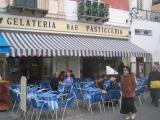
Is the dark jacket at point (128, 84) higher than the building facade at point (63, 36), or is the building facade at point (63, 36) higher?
the building facade at point (63, 36)

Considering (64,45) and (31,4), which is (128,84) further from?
(31,4)

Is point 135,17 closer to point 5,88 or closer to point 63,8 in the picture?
point 63,8

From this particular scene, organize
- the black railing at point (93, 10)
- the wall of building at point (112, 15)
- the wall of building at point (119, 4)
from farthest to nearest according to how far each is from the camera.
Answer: the wall of building at point (119, 4) → the black railing at point (93, 10) → the wall of building at point (112, 15)

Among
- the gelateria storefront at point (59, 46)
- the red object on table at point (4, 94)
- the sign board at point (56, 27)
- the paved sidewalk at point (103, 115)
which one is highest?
the sign board at point (56, 27)

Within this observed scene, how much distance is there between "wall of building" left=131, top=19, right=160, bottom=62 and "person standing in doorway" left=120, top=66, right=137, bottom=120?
446 inches

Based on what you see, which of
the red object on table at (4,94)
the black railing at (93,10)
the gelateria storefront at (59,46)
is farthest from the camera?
the black railing at (93,10)

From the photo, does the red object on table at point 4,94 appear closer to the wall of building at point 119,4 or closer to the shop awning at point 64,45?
the shop awning at point 64,45

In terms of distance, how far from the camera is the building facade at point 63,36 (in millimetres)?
15898

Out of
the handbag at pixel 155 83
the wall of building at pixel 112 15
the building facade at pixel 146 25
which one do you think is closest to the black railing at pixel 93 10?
the wall of building at pixel 112 15

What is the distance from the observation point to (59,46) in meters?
16.3

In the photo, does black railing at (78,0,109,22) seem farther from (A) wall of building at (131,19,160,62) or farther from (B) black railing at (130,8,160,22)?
(A) wall of building at (131,19,160,62)

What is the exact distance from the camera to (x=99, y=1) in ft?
65.6

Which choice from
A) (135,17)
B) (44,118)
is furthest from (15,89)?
(135,17)

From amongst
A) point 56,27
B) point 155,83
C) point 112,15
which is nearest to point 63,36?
point 56,27
